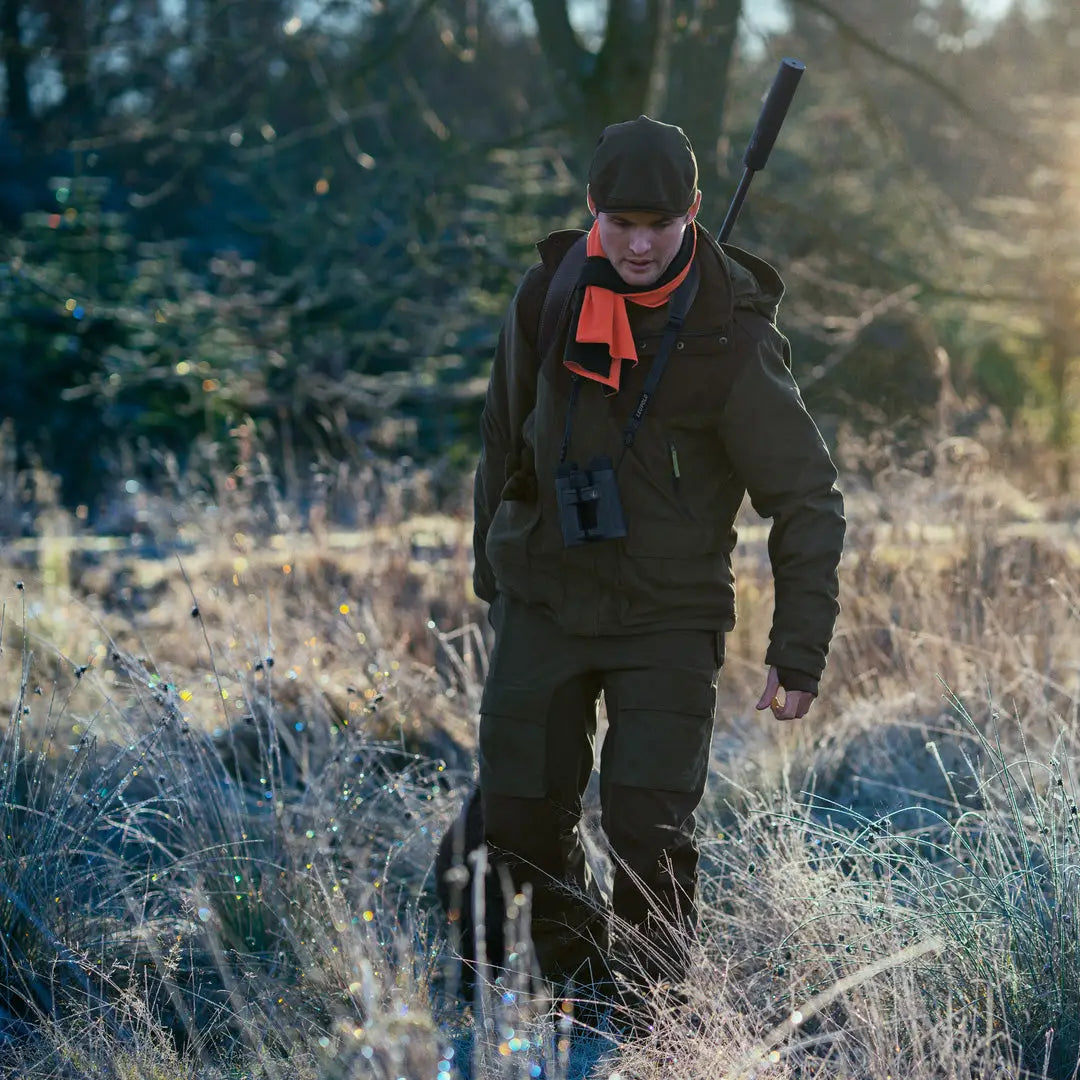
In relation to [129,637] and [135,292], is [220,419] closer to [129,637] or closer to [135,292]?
[135,292]

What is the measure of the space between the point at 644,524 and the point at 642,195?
0.69 meters

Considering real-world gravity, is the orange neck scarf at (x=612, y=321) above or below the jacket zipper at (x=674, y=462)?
above

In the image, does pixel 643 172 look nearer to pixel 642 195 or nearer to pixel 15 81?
pixel 642 195

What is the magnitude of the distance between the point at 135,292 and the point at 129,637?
7.17 m

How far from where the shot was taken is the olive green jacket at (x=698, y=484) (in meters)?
2.99

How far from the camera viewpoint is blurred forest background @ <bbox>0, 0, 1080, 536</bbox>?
26.8 ft

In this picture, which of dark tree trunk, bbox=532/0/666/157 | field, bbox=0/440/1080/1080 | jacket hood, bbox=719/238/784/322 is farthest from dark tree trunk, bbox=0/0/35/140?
jacket hood, bbox=719/238/784/322

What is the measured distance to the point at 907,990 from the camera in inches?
96.7

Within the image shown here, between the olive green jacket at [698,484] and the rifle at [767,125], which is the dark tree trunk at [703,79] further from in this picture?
the olive green jacket at [698,484]

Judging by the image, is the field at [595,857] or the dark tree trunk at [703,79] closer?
the field at [595,857]

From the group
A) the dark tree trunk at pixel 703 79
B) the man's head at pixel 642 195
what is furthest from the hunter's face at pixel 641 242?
the dark tree trunk at pixel 703 79

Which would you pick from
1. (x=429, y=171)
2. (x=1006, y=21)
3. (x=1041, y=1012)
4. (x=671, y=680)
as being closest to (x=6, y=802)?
(x=671, y=680)

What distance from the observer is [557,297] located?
10.1 feet

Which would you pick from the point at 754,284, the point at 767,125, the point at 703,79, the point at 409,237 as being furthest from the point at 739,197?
the point at 409,237
